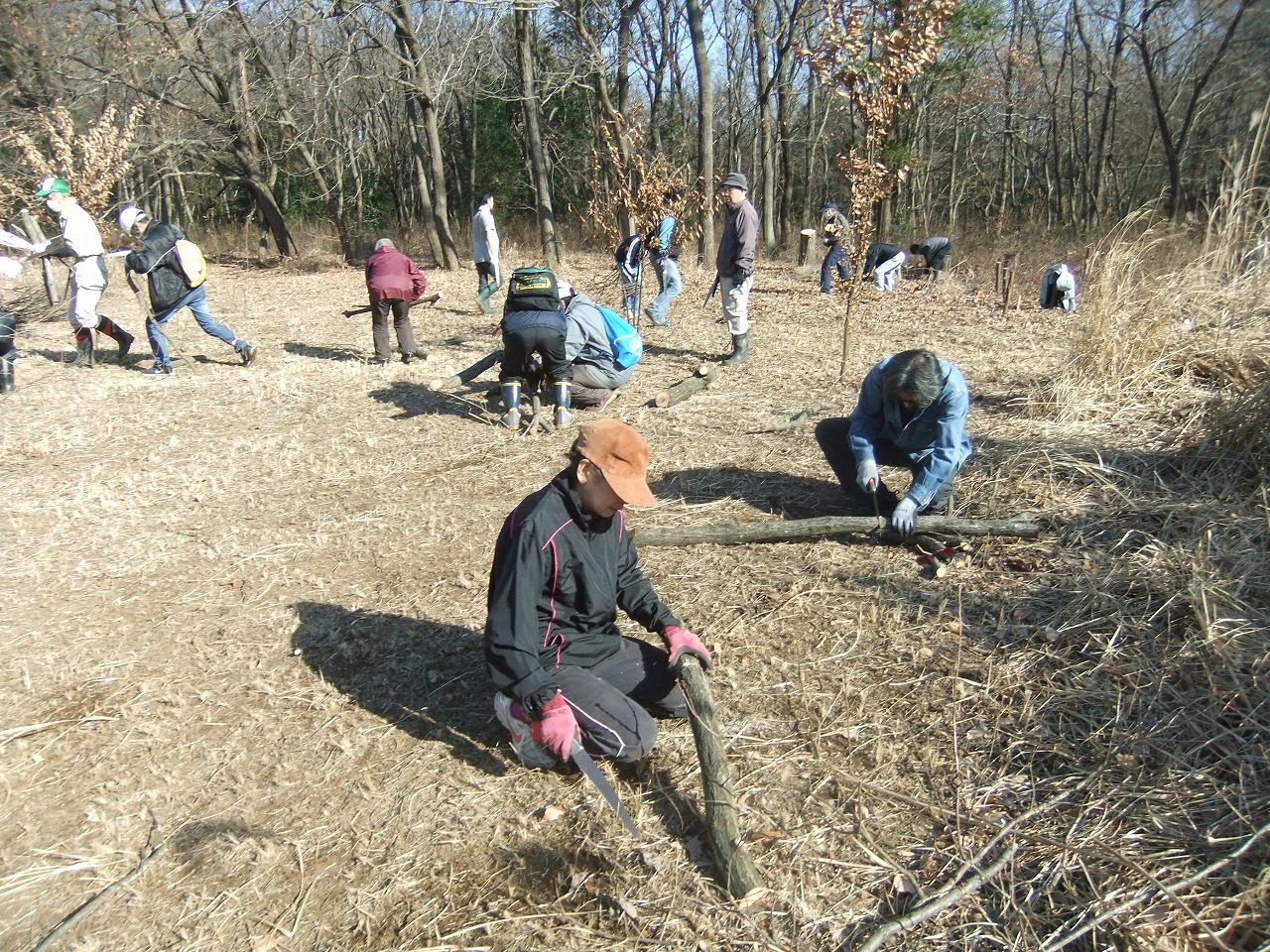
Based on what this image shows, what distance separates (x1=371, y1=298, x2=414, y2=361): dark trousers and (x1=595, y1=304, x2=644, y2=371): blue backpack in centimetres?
304

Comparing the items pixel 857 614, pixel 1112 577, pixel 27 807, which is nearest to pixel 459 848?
pixel 27 807

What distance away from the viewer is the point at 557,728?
2.93 m

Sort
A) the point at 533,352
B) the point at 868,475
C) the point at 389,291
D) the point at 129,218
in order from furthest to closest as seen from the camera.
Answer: the point at 389,291, the point at 129,218, the point at 533,352, the point at 868,475

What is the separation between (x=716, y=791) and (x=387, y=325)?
7993 mm

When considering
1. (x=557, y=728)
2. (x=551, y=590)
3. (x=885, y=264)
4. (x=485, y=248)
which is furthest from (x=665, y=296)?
(x=557, y=728)

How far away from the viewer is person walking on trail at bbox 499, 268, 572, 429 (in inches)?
273

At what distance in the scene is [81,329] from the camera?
10.1 meters

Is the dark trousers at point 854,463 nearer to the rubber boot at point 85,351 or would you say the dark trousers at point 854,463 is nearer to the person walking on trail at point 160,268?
the person walking on trail at point 160,268

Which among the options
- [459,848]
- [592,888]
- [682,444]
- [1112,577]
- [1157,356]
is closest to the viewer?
[592,888]

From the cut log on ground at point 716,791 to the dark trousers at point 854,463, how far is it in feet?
7.09

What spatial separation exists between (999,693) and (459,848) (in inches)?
87.6

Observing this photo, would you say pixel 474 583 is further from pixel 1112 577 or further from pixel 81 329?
pixel 81 329

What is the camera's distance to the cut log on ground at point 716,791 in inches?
107

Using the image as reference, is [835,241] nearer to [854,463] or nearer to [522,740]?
[854,463]
